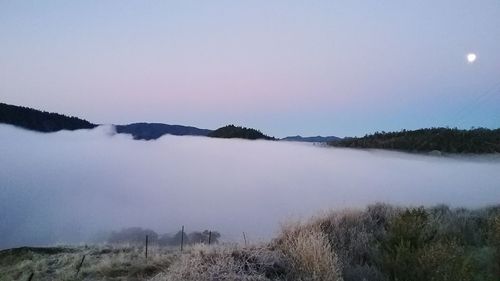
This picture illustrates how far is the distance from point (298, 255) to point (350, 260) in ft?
5.86

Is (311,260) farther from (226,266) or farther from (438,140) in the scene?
(438,140)

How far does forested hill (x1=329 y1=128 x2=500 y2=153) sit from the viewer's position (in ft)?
221

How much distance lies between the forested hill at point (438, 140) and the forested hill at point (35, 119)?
8672 cm

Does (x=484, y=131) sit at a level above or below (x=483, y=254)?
above

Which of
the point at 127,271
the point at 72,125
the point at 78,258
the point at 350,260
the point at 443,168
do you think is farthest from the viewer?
the point at 72,125

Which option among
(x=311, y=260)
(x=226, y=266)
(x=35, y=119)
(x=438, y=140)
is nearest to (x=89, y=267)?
(x=226, y=266)

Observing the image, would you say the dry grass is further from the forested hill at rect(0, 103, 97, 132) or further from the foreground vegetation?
the forested hill at rect(0, 103, 97, 132)

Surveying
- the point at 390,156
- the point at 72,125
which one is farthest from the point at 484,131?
the point at 72,125

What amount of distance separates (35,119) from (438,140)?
343 ft

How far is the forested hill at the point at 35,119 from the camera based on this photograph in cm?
13038

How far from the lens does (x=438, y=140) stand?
A: 7256 centimetres

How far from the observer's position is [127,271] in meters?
17.4

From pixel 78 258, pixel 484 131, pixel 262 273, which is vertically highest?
pixel 484 131

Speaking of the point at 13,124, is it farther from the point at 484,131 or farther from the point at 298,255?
the point at 298,255
